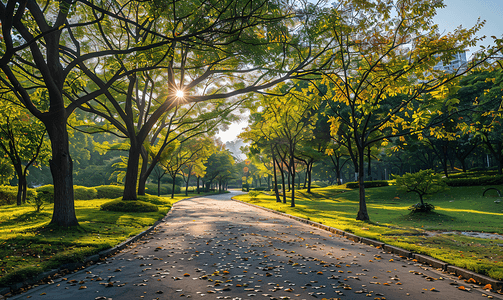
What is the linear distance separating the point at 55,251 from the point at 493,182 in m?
35.1

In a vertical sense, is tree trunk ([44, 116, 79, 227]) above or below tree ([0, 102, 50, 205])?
below

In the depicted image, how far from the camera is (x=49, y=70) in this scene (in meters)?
10.2

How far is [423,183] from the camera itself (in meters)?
15.4

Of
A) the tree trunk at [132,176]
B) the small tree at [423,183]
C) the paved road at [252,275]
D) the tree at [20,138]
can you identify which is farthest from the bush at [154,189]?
the paved road at [252,275]

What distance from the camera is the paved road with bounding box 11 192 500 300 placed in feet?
15.2

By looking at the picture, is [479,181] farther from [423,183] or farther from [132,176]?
[132,176]

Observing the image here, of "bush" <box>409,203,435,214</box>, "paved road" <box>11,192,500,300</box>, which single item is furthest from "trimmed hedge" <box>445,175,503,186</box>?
"paved road" <box>11,192,500,300</box>

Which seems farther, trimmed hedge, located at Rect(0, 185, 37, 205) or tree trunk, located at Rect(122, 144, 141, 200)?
trimmed hedge, located at Rect(0, 185, 37, 205)

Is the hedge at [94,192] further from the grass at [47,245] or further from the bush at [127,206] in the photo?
the grass at [47,245]

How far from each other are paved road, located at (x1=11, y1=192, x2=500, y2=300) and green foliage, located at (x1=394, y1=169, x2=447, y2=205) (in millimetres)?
8704

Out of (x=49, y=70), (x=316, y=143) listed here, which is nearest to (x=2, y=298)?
(x=49, y=70)

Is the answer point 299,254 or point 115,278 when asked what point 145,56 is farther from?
point 299,254

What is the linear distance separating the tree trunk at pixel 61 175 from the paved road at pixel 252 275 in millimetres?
3396

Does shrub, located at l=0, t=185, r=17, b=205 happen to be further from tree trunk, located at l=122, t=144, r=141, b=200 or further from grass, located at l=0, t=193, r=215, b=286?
grass, located at l=0, t=193, r=215, b=286
